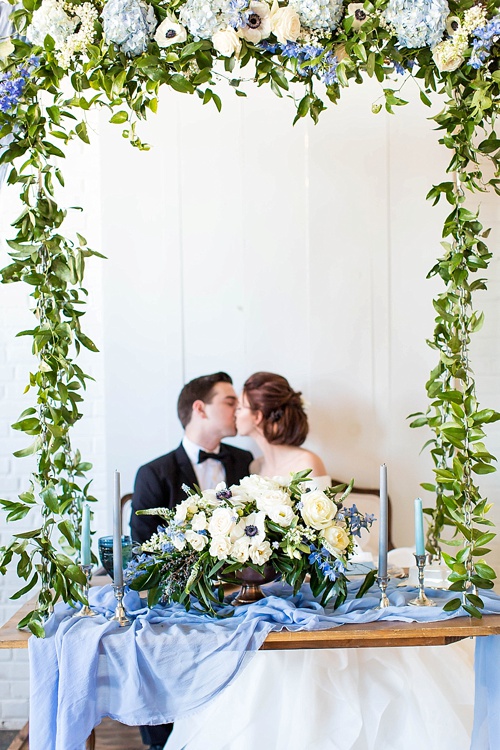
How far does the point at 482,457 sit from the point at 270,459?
5.29 feet

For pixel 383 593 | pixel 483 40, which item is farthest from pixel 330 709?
pixel 483 40

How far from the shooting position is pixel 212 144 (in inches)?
150

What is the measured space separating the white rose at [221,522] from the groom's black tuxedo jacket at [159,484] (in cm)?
141

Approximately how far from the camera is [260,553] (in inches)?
82.7

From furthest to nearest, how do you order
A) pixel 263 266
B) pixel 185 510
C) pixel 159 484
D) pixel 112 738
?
pixel 263 266
pixel 159 484
pixel 112 738
pixel 185 510

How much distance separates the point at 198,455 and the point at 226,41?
1.98 meters

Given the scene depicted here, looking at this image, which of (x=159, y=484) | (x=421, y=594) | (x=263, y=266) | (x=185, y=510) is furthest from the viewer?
(x=263, y=266)

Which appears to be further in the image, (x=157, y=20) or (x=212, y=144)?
(x=212, y=144)

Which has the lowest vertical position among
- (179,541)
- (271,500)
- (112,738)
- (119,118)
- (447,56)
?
(112,738)

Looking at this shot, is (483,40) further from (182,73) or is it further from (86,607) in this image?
(86,607)

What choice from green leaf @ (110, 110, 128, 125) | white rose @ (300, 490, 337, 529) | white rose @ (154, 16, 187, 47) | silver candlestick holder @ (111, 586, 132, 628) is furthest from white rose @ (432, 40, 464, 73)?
silver candlestick holder @ (111, 586, 132, 628)

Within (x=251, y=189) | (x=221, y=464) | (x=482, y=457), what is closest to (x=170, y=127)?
(x=251, y=189)

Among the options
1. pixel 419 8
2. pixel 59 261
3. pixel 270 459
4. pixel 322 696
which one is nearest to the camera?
pixel 419 8

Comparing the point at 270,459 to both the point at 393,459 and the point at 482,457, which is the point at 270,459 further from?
the point at 482,457
